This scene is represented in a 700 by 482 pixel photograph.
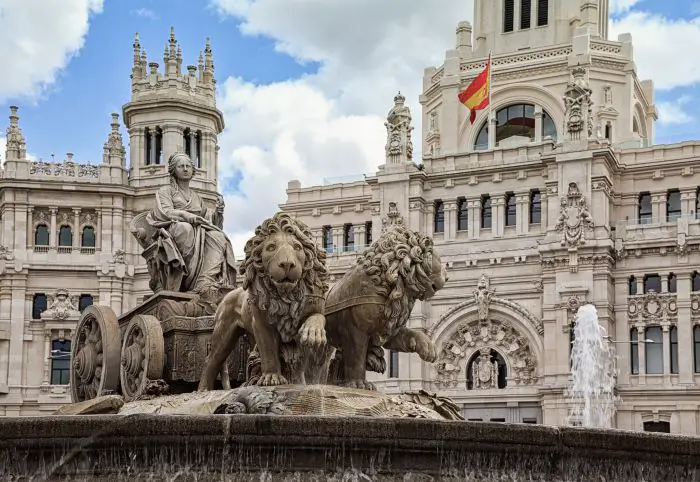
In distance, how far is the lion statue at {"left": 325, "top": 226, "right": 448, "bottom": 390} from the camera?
1198 cm

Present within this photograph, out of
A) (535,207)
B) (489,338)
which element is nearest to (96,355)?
(489,338)

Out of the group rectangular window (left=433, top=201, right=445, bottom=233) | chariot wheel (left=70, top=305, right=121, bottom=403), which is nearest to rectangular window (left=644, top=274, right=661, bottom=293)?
rectangular window (left=433, top=201, right=445, bottom=233)

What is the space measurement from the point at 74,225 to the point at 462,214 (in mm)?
21344

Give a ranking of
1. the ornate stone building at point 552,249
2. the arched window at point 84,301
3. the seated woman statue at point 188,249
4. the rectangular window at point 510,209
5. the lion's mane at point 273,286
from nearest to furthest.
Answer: the lion's mane at point 273,286 → the seated woman statue at point 188,249 → the ornate stone building at point 552,249 → the rectangular window at point 510,209 → the arched window at point 84,301

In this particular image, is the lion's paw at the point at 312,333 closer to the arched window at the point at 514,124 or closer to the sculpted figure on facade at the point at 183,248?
the sculpted figure on facade at the point at 183,248

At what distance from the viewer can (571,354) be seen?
54000 millimetres

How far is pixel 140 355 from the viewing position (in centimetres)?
1387

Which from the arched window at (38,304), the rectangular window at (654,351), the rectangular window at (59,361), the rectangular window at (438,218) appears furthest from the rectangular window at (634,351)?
the arched window at (38,304)

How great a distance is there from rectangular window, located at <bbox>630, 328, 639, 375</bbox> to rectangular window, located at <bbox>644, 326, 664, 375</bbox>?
39 centimetres

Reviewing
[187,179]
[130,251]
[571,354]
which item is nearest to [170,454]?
[187,179]

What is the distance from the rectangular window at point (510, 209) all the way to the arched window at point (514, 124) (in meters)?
8.84

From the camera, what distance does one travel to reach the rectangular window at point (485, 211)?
194 ft

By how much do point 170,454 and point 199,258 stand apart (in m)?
5.94

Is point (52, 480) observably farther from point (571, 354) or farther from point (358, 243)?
point (358, 243)
